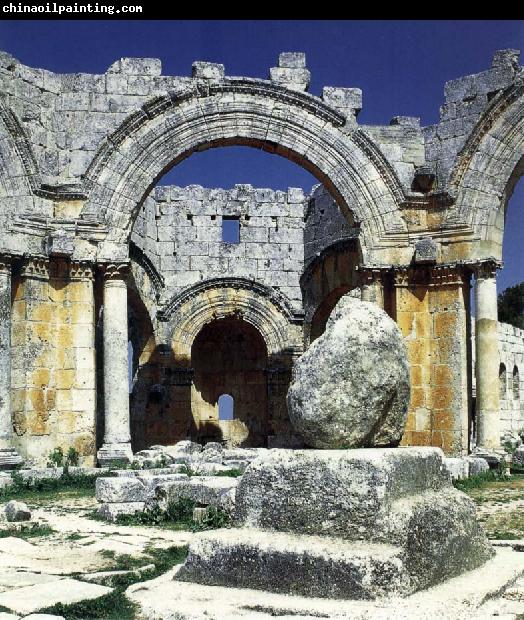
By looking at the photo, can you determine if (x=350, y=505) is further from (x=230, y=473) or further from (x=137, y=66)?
(x=137, y=66)

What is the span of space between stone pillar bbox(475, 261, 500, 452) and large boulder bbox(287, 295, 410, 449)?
8802 mm

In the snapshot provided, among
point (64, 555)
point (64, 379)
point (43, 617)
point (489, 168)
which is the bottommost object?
point (64, 555)

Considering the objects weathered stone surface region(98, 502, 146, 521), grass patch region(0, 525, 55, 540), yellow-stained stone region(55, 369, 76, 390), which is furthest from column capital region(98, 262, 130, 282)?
grass patch region(0, 525, 55, 540)

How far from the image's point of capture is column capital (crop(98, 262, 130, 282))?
1427 centimetres

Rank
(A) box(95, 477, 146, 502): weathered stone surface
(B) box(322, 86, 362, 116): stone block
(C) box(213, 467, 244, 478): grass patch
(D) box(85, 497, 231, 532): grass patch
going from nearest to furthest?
(D) box(85, 497, 231, 532): grass patch, (A) box(95, 477, 146, 502): weathered stone surface, (C) box(213, 467, 244, 478): grass patch, (B) box(322, 86, 362, 116): stone block

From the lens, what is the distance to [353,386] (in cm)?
543

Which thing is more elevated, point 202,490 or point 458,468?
point 202,490

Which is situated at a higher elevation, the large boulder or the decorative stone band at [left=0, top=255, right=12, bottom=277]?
the decorative stone band at [left=0, top=255, right=12, bottom=277]

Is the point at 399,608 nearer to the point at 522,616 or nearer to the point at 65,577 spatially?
the point at 522,616

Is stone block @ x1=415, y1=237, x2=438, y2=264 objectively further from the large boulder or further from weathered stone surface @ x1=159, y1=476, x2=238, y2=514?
the large boulder

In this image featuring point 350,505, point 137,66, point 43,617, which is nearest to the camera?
point 43,617

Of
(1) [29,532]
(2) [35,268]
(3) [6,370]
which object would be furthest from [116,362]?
(1) [29,532]

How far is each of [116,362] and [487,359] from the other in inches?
248

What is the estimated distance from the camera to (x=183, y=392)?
2317cm
